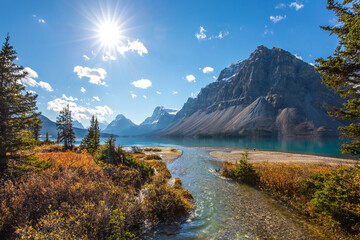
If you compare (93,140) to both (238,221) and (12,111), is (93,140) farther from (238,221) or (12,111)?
(238,221)

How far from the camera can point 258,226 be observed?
8.57 m

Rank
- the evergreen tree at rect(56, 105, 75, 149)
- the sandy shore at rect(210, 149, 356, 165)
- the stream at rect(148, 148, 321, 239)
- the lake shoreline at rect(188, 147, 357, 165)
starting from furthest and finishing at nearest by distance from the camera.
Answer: the evergreen tree at rect(56, 105, 75, 149)
the lake shoreline at rect(188, 147, 357, 165)
the sandy shore at rect(210, 149, 356, 165)
the stream at rect(148, 148, 321, 239)

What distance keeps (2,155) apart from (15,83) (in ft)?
16.5

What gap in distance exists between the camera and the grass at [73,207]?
18.5 feet

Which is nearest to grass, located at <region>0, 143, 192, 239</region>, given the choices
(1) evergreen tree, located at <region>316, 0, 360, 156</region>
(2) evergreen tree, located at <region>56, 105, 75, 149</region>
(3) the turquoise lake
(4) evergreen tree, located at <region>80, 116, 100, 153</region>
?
(1) evergreen tree, located at <region>316, 0, 360, 156</region>

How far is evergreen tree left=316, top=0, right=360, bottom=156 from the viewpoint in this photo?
7.17 m

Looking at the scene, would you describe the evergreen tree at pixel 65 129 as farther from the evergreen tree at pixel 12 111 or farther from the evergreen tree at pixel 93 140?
the evergreen tree at pixel 12 111

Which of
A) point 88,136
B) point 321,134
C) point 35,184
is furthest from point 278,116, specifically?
point 35,184

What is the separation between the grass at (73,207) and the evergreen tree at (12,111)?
114 centimetres

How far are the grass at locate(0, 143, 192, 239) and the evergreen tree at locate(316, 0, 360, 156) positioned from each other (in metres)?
10.2

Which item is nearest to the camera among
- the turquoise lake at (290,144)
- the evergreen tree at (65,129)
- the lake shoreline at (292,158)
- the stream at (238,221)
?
the stream at (238,221)

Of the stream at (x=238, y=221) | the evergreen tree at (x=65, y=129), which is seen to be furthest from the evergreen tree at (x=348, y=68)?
the evergreen tree at (x=65, y=129)

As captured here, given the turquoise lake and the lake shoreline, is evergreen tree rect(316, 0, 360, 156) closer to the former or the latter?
the lake shoreline

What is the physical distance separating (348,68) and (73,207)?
568 inches
